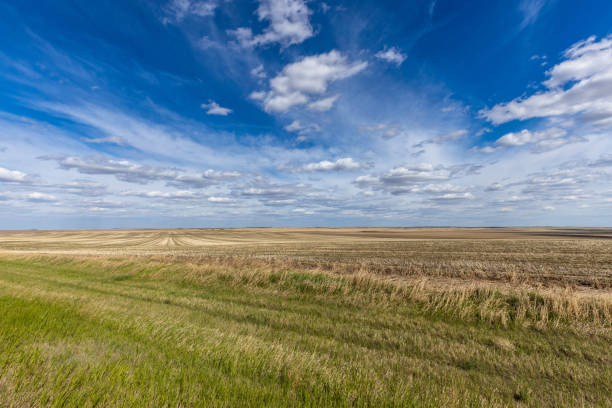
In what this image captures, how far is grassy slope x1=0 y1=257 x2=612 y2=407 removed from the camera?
355 cm

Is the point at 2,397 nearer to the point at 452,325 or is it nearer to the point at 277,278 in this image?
the point at 452,325

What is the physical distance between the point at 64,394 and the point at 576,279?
2576 centimetres

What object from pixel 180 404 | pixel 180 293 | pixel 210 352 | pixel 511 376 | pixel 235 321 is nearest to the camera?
pixel 180 404

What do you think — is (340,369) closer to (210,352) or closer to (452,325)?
(210,352)

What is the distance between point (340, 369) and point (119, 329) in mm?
4487

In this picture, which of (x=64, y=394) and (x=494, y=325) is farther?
(x=494, y=325)

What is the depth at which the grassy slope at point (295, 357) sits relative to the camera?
3553mm

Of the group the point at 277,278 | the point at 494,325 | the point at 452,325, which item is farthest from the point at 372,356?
the point at 277,278

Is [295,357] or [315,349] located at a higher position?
[295,357]

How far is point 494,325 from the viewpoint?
348 inches

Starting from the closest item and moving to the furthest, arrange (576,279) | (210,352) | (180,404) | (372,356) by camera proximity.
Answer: (180,404) < (210,352) < (372,356) < (576,279)

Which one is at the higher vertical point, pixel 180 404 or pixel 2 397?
pixel 2 397

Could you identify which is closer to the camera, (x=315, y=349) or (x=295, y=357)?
(x=295, y=357)

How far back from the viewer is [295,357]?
206 inches
